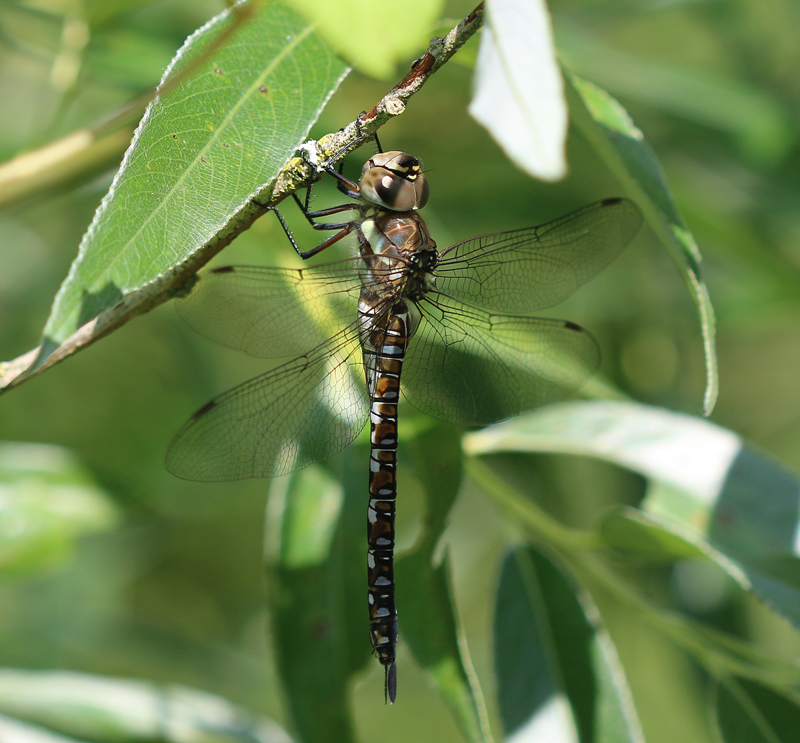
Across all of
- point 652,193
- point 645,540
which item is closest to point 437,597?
point 645,540

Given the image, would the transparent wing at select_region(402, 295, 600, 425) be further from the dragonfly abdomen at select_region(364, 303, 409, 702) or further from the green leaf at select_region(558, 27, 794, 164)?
the green leaf at select_region(558, 27, 794, 164)

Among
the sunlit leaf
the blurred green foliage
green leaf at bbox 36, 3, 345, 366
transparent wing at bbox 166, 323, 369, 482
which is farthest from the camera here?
the blurred green foliage

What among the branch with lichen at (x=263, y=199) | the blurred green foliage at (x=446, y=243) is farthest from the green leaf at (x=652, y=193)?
the blurred green foliage at (x=446, y=243)

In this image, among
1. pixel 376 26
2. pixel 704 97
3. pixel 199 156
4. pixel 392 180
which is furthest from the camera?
pixel 704 97

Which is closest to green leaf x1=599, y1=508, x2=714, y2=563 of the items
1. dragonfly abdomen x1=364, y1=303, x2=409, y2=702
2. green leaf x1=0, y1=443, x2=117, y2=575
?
dragonfly abdomen x1=364, y1=303, x2=409, y2=702

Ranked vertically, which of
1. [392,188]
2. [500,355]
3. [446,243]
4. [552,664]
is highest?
[446,243]

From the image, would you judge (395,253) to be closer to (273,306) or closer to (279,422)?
(273,306)
